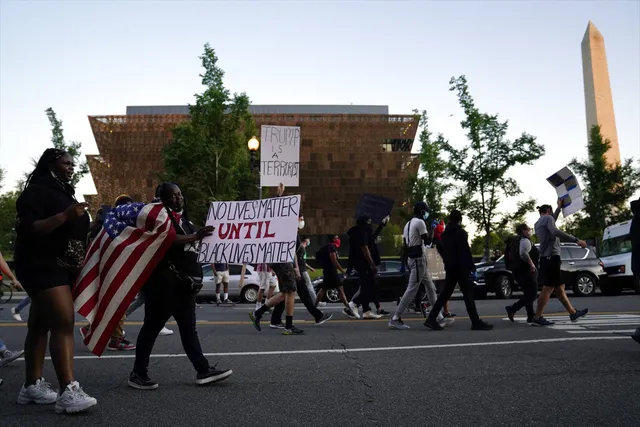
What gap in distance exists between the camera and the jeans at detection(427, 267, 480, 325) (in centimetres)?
966

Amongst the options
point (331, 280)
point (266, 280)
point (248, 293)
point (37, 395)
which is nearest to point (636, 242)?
point (37, 395)

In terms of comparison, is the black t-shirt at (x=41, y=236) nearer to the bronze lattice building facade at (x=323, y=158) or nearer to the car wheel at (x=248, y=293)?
the car wheel at (x=248, y=293)

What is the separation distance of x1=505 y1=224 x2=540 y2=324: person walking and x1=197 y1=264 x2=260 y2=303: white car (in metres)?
10.0

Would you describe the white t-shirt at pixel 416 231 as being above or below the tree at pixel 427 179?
below

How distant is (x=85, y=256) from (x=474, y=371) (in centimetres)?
359

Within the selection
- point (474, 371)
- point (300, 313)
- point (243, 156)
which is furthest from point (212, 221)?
point (243, 156)

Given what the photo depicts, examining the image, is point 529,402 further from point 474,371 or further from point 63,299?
point 63,299

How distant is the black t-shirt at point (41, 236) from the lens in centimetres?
466

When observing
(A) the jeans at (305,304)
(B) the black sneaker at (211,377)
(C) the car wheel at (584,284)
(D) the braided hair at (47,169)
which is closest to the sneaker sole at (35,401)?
(B) the black sneaker at (211,377)

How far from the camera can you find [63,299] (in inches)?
186

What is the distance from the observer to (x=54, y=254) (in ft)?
15.6

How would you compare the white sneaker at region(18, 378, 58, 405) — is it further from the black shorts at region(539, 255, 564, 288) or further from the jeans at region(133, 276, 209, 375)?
the black shorts at region(539, 255, 564, 288)

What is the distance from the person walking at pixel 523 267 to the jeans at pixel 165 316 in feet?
20.8

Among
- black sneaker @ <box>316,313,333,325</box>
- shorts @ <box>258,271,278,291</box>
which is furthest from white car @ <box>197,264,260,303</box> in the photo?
black sneaker @ <box>316,313,333,325</box>
